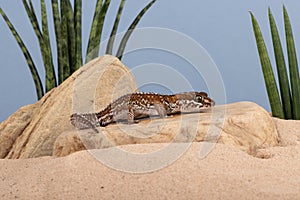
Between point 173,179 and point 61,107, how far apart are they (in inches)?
50.5

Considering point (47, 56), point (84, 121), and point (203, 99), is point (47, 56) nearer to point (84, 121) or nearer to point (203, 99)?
point (84, 121)

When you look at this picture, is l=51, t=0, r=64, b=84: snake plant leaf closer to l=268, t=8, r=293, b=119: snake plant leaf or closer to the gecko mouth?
the gecko mouth

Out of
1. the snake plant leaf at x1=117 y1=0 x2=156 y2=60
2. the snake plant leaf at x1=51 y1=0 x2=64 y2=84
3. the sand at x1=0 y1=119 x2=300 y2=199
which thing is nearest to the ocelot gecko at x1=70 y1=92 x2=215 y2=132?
the sand at x1=0 y1=119 x2=300 y2=199

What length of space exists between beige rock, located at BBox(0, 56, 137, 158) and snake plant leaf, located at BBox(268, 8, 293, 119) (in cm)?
119

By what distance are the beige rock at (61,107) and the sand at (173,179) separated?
0.69m

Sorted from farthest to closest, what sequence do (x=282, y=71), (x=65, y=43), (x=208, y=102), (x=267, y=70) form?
(x=65, y=43) < (x=282, y=71) < (x=267, y=70) < (x=208, y=102)

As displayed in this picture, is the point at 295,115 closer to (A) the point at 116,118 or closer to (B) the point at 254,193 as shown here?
(A) the point at 116,118

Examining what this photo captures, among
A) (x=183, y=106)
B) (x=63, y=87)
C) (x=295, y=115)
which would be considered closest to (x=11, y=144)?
(x=63, y=87)

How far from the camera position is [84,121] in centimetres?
233

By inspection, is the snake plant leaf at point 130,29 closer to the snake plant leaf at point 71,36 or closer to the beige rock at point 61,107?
the snake plant leaf at point 71,36

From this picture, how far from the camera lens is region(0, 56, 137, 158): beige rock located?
257cm

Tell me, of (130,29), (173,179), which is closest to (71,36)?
(130,29)

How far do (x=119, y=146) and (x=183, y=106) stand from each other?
0.77 m

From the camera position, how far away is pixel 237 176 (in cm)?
152
